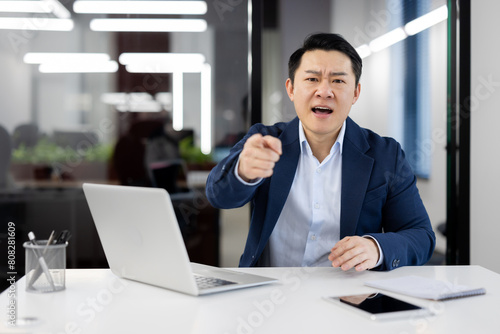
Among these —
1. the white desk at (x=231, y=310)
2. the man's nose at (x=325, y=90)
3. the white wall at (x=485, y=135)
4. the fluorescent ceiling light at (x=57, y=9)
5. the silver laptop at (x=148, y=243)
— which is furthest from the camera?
the fluorescent ceiling light at (x=57, y=9)

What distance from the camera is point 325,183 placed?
6.60 ft

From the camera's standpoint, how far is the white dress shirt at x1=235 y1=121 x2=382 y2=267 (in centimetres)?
195

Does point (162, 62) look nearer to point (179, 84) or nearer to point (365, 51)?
point (179, 84)

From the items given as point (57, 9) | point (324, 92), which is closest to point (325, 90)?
point (324, 92)

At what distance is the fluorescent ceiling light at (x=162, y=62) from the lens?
10.6 ft

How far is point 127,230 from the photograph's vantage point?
1375 mm

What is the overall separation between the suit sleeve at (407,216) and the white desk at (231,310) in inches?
10.7

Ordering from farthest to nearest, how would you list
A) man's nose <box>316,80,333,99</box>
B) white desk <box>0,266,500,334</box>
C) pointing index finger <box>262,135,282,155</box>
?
man's nose <box>316,80,333,99</box>, pointing index finger <box>262,135,282,155</box>, white desk <box>0,266,500,334</box>

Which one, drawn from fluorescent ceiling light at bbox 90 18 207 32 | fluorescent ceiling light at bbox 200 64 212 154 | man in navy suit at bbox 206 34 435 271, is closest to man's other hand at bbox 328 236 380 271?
man in navy suit at bbox 206 34 435 271

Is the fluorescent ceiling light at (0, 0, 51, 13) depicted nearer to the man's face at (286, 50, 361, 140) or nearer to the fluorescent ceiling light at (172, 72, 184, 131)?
the fluorescent ceiling light at (172, 72, 184, 131)

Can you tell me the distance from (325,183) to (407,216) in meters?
0.32

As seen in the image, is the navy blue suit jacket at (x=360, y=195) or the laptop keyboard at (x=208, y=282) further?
the navy blue suit jacket at (x=360, y=195)

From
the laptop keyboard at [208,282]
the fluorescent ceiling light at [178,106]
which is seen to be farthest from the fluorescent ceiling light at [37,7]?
the laptop keyboard at [208,282]

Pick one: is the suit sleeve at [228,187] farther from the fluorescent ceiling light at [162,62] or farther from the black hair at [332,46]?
the fluorescent ceiling light at [162,62]
